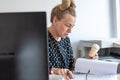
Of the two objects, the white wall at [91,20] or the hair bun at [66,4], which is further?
the white wall at [91,20]

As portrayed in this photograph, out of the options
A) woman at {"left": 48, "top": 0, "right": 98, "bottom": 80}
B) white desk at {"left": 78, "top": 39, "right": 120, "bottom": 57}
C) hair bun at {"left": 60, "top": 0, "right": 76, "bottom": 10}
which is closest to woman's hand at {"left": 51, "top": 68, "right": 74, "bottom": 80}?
woman at {"left": 48, "top": 0, "right": 98, "bottom": 80}

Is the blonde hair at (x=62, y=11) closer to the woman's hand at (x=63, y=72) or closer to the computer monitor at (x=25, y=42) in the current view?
the woman's hand at (x=63, y=72)

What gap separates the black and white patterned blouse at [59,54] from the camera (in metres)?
1.48

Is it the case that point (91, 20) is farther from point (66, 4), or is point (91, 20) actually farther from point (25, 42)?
point (25, 42)

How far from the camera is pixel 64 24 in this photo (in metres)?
1.51

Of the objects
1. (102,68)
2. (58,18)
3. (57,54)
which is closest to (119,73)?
(102,68)

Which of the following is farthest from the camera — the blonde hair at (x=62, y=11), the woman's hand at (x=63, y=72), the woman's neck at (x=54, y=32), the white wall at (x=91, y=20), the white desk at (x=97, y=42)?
the white wall at (x=91, y=20)

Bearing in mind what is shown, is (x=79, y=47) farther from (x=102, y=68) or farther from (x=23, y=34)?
(x=23, y=34)

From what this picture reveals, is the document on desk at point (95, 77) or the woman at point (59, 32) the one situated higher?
the woman at point (59, 32)

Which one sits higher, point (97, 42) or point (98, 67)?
point (97, 42)

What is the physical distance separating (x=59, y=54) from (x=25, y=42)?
3.29ft

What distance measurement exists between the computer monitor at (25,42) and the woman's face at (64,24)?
96cm

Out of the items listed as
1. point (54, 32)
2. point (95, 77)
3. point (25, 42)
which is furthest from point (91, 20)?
point (25, 42)

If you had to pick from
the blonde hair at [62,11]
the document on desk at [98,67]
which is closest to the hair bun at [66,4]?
the blonde hair at [62,11]
